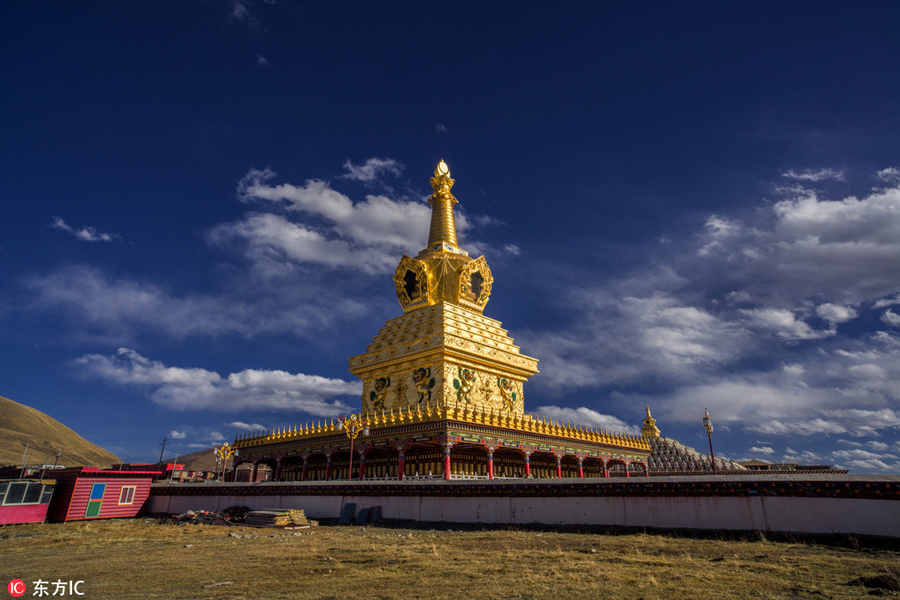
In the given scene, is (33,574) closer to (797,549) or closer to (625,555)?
(625,555)

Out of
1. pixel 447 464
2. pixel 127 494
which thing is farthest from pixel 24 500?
pixel 447 464

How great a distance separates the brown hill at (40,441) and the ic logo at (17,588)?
9819 cm

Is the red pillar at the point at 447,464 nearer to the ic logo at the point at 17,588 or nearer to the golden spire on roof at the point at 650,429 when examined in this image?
the ic logo at the point at 17,588

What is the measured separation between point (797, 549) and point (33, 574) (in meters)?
16.6

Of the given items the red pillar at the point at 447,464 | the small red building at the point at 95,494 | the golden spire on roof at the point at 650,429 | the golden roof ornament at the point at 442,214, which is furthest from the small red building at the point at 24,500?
the golden spire on roof at the point at 650,429

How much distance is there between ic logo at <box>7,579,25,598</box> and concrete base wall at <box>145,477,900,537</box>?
479 inches

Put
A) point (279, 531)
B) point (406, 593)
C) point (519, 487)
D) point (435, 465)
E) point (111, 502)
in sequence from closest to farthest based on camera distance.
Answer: point (406, 593), point (519, 487), point (279, 531), point (111, 502), point (435, 465)

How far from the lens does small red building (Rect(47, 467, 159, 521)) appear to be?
26.0 meters

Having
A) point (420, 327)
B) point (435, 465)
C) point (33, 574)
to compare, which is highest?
point (420, 327)

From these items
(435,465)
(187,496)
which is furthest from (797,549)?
(187,496)

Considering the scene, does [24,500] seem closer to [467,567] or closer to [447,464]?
[447,464]

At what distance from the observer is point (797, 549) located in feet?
38.4
